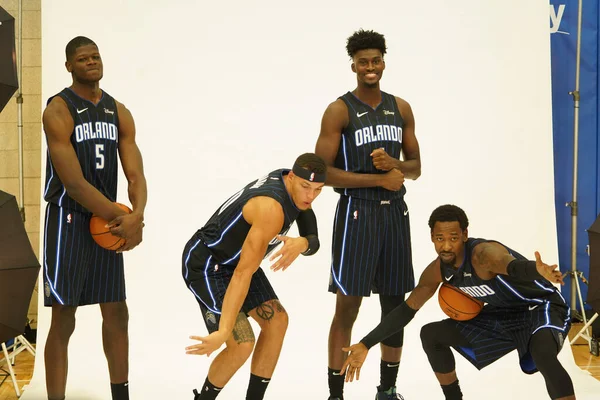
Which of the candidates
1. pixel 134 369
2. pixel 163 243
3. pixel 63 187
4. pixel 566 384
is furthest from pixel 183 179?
pixel 566 384

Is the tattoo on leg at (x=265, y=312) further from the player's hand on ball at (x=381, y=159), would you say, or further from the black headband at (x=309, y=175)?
the player's hand on ball at (x=381, y=159)

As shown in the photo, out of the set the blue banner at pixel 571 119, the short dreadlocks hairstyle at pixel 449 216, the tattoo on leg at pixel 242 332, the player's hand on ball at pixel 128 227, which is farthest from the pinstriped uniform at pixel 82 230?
the blue banner at pixel 571 119

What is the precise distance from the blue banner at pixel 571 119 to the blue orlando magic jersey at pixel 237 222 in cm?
349

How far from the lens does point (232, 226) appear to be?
4098 mm

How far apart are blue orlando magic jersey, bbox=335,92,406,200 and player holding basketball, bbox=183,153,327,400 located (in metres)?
0.52

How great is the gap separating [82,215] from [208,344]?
1217 mm

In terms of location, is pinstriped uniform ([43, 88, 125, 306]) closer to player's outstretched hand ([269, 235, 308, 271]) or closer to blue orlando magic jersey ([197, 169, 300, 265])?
blue orlando magic jersey ([197, 169, 300, 265])

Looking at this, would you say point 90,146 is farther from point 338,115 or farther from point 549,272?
point 549,272

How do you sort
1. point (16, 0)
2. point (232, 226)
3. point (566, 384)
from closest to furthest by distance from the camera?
point (566, 384) → point (232, 226) → point (16, 0)

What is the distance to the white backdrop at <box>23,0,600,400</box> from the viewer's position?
623cm

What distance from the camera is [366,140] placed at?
4613 millimetres

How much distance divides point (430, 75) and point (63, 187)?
10.0ft

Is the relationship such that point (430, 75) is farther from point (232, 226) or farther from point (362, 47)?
point (232, 226)

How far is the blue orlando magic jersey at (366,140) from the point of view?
4.62m
